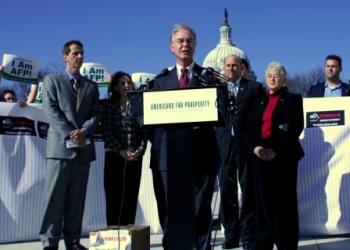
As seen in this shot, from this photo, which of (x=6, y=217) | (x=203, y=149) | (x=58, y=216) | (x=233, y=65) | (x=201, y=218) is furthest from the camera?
(x=6, y=217)

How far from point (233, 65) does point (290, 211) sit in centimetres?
171

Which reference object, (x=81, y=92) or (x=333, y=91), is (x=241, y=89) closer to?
(x=333, y=91)

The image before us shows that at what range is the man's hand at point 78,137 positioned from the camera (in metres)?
5.22

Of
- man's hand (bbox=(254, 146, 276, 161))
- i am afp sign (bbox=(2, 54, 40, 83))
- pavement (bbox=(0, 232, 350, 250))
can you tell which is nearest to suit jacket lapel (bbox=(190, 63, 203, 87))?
man's hand (bbox=(254, 146, 276, 161))

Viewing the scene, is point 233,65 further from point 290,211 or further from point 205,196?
point 205,196

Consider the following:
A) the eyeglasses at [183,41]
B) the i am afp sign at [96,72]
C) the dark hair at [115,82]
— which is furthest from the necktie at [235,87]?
the i am afp sign at [96,72]

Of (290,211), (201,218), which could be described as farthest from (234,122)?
(201,218)

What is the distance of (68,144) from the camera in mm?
5230

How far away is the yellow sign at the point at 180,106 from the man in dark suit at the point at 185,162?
0.07 m

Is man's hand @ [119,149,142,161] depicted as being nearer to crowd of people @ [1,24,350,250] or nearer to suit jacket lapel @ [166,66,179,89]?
crowd of people @ [1,24,350,250]

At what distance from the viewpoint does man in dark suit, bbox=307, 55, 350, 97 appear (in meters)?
6.64

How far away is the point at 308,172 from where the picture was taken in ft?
21.0

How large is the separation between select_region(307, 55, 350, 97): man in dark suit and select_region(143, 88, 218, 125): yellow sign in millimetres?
3642

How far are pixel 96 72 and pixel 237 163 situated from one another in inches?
142
